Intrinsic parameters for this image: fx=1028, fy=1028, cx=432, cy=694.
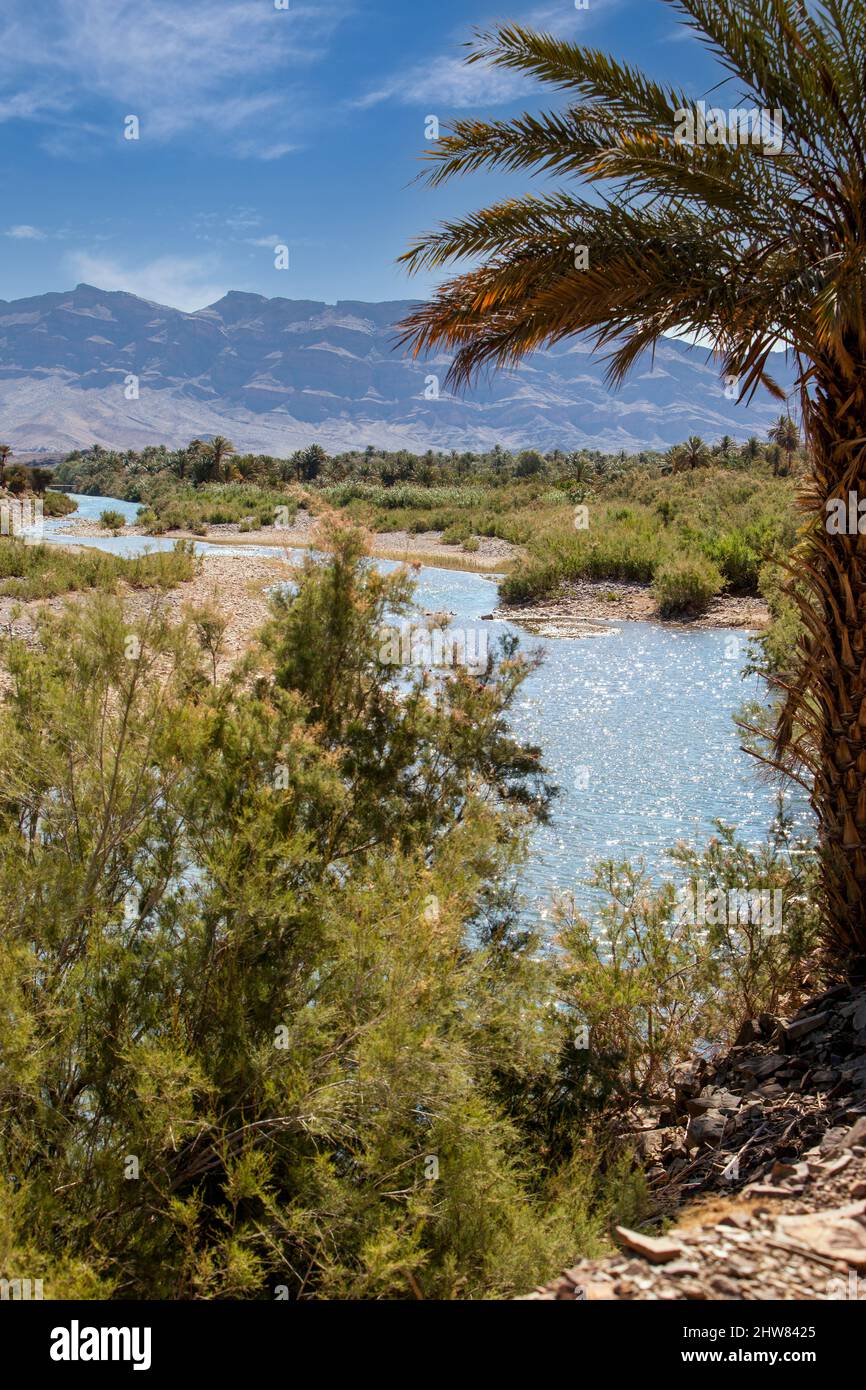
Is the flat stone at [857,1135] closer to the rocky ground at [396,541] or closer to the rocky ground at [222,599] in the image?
the rocky ground at [222,599]

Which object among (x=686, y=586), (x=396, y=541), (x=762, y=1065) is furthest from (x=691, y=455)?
(x=762, y=1065)

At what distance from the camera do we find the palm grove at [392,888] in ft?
11.6

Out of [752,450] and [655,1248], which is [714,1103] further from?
[752,450]

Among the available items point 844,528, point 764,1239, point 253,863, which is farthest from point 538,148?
point 764,1239

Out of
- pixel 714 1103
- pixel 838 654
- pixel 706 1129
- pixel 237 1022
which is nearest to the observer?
pixel 237 1022

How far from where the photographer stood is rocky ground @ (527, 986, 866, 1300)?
8.28 ft

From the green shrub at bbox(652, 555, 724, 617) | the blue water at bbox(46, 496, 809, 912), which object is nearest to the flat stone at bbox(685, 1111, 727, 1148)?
the blue water at bbox(46, 496, 809, 912)

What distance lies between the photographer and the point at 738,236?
556 cm

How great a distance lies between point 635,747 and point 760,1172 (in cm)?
940

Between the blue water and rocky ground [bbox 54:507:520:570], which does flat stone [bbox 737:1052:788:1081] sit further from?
rocky ground [bbox 54:507:520:570]

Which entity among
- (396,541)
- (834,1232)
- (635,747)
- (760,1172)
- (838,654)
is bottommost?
(760,1172)

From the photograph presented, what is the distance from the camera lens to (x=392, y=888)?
446 cm

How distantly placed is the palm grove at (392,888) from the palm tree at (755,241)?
0.02 metres

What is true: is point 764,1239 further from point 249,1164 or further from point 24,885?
point 24,885
